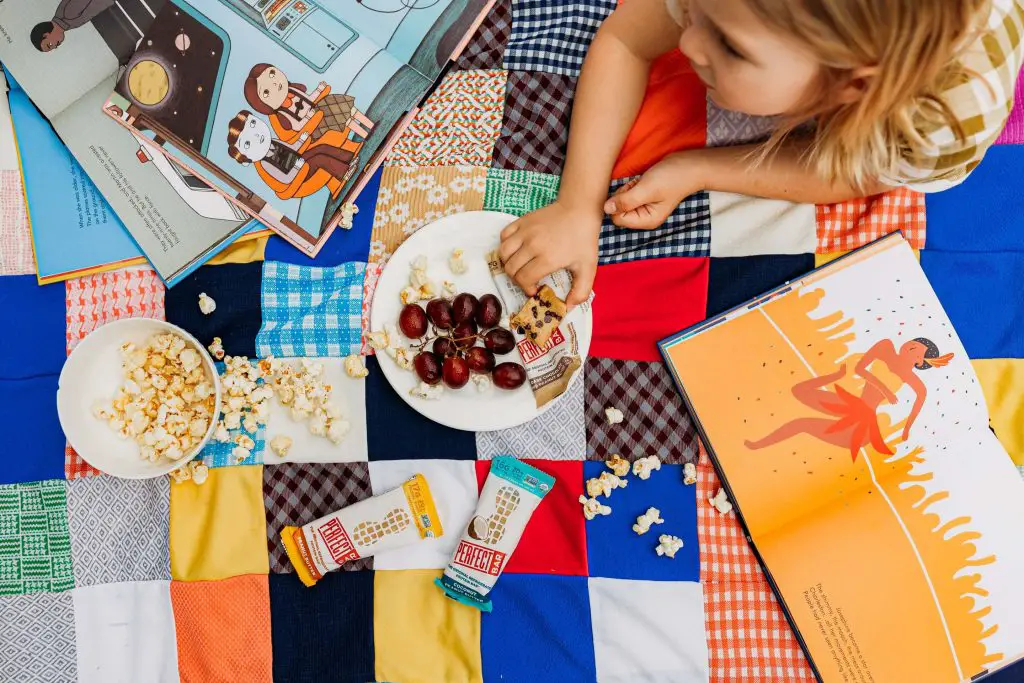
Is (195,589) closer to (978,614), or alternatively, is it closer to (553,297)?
(553,297)

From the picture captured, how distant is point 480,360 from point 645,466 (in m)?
0.25

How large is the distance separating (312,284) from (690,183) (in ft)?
1.66

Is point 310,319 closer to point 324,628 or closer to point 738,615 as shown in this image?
point 324,628

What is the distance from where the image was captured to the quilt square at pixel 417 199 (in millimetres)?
896

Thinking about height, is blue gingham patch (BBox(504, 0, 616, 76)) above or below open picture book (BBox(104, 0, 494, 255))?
above

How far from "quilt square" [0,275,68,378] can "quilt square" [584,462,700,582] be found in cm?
71

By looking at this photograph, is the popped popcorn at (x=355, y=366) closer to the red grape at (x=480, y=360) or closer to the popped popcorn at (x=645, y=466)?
the red grape at (x=480, y=360)

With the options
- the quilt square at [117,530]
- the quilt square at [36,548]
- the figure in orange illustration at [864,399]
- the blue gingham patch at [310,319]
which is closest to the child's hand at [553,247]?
the blue gingham patch at [310,319]

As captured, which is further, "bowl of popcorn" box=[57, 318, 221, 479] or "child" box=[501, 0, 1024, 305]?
"bowl of popcorn" box=[57, 318, 221, 479]

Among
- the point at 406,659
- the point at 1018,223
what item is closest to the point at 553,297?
the point at 406,659

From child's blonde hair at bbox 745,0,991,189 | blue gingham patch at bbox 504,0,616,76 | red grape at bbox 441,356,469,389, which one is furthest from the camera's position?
blue gingham patch at bbox 504,0,616,76

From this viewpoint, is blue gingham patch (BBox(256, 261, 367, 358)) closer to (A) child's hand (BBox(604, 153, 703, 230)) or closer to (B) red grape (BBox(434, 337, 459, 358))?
(B) red grape (BBox(434, 337, 459, 358))

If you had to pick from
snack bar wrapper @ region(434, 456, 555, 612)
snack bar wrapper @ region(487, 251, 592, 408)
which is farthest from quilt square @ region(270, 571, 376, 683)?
snack bar wrapper @ region(487, 251, 592, 408)

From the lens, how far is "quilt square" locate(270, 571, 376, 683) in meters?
0.85
